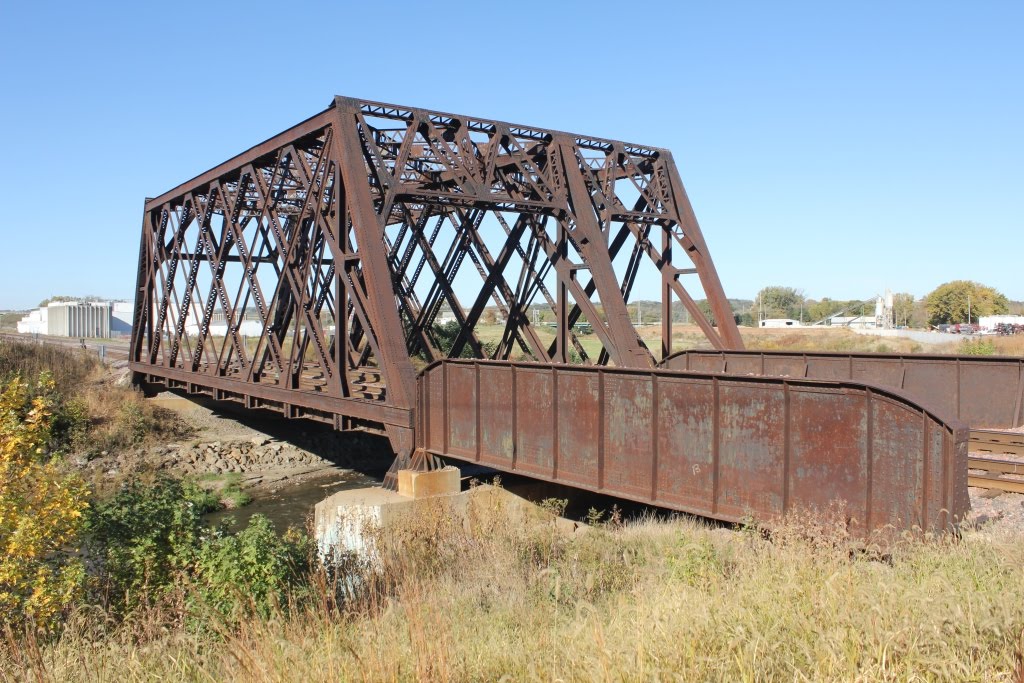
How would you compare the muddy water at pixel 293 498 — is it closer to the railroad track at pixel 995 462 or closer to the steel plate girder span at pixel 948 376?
the steel plate girder span at pixel 948 376

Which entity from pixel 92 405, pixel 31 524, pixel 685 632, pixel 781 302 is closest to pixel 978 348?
pixel 685 632

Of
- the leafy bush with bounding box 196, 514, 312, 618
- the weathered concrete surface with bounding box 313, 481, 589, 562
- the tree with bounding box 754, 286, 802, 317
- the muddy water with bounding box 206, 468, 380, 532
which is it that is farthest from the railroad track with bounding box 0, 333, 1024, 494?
the tree with bounding box 754, 286, 802, 317

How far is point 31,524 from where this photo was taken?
25.1 ft

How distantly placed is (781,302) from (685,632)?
578 ft

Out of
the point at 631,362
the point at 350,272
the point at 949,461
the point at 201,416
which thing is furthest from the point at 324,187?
the point at 201,416

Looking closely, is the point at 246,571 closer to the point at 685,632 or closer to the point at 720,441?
the point at 685,632

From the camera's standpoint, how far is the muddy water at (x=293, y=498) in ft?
68.9

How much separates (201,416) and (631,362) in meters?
22.4

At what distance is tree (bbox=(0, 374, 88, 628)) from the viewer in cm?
761

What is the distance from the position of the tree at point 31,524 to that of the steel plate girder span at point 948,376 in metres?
10.7

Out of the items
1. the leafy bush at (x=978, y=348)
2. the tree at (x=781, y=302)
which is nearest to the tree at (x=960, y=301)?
the tree at (x=781, y=302)

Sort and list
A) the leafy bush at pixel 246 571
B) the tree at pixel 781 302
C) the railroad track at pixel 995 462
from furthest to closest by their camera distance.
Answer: the tree at pixel 781 302 → the railroad track at pixel 995 462 → the leafy bush at pixel 246 571

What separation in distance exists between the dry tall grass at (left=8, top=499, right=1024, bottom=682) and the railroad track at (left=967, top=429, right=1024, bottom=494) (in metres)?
4.58

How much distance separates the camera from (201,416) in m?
32.6
